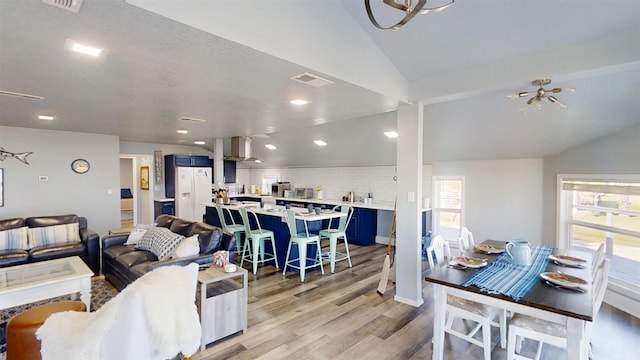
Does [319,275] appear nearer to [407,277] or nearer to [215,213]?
[407,277]

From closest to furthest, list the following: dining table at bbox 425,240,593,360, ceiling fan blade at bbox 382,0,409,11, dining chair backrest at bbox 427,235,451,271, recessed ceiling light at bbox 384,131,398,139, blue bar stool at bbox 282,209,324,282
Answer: ceiling fan blade at bbox 382,0,409,11, dining table at bbox 425,240,593,360, dining chair backrest at bbox 427,235,451,271, blue bar stool at bbox 282,209,324,282, recessed ceiling light at bbox 384,131,398,139

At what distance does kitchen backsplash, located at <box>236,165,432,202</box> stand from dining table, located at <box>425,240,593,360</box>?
372cm

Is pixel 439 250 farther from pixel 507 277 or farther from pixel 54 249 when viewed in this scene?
pixel 54 249

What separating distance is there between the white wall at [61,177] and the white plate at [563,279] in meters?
7.07

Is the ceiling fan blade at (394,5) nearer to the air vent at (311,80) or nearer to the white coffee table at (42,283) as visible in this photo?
the air vent at (311,80)

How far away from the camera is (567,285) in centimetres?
205

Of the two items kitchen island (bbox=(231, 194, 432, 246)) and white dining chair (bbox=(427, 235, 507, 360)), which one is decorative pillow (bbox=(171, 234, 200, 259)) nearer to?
white dining chair (bbox=(427, 235, 507, 360))

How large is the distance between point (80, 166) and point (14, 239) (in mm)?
1927

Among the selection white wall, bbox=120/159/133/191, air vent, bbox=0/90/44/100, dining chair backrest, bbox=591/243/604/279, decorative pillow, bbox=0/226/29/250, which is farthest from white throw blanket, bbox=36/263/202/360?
white wall, bbox=120/159/133/191

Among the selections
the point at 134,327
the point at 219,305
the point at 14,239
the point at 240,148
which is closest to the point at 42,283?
the point at 219,305

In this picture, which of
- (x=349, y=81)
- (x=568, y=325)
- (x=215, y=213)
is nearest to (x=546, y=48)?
(x=349, y=81)

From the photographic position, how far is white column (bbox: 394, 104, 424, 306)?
3518mm

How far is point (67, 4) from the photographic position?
154 centimetres

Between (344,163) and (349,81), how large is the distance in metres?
4.39
